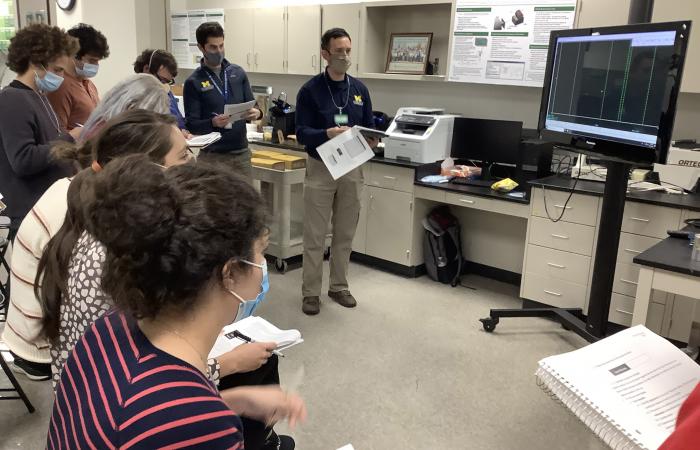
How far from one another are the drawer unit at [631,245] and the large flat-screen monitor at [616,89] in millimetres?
663

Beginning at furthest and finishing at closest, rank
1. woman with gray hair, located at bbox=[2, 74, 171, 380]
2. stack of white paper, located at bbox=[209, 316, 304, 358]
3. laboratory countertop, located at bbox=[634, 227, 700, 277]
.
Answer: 1. laboratory countertop, located at bbox=[634, 227, 700, 277]
2. stack of white paper, located at bbox=[209, 316, 304, 358]
3. woman with gray hair, located at bbox=[2, 74, 171, 380]

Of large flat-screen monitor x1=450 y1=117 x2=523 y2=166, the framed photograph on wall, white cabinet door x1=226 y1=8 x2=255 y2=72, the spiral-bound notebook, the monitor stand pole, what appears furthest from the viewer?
white cabinet door x1=226 y1=8 x2=255 y2=72

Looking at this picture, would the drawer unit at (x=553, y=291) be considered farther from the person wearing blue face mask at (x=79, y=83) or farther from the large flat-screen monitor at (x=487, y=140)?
the person wearing blue face mask at (x=79, y=83)

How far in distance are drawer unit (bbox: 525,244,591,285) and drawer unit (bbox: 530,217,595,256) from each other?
0.03 metres

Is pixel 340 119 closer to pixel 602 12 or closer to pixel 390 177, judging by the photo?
pixel 390 177

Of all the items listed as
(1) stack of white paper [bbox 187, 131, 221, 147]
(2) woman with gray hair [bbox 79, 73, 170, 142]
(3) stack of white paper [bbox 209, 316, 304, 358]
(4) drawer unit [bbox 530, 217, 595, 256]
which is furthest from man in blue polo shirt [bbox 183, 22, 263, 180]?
(3) stack of white paper [bbox 209, 316, 304, 358]

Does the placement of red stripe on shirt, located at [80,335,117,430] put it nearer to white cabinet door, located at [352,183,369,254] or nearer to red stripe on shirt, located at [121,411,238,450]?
red stripe on shirt, located at [121,411,238,450]

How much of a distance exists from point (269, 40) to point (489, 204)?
111 inches

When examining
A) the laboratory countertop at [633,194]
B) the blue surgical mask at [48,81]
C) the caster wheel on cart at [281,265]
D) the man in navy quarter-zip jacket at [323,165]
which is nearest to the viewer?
the blue surgical mask at [48,81]

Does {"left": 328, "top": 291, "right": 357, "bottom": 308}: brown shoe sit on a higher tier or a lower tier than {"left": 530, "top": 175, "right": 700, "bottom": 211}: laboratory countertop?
lower

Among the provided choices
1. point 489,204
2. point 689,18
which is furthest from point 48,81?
point 689,18

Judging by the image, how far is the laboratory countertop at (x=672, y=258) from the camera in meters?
2.13

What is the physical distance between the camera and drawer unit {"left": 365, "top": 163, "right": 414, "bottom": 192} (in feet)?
13.3

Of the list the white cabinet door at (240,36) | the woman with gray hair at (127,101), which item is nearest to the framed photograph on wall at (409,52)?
the white cabinet door at (240,36)
